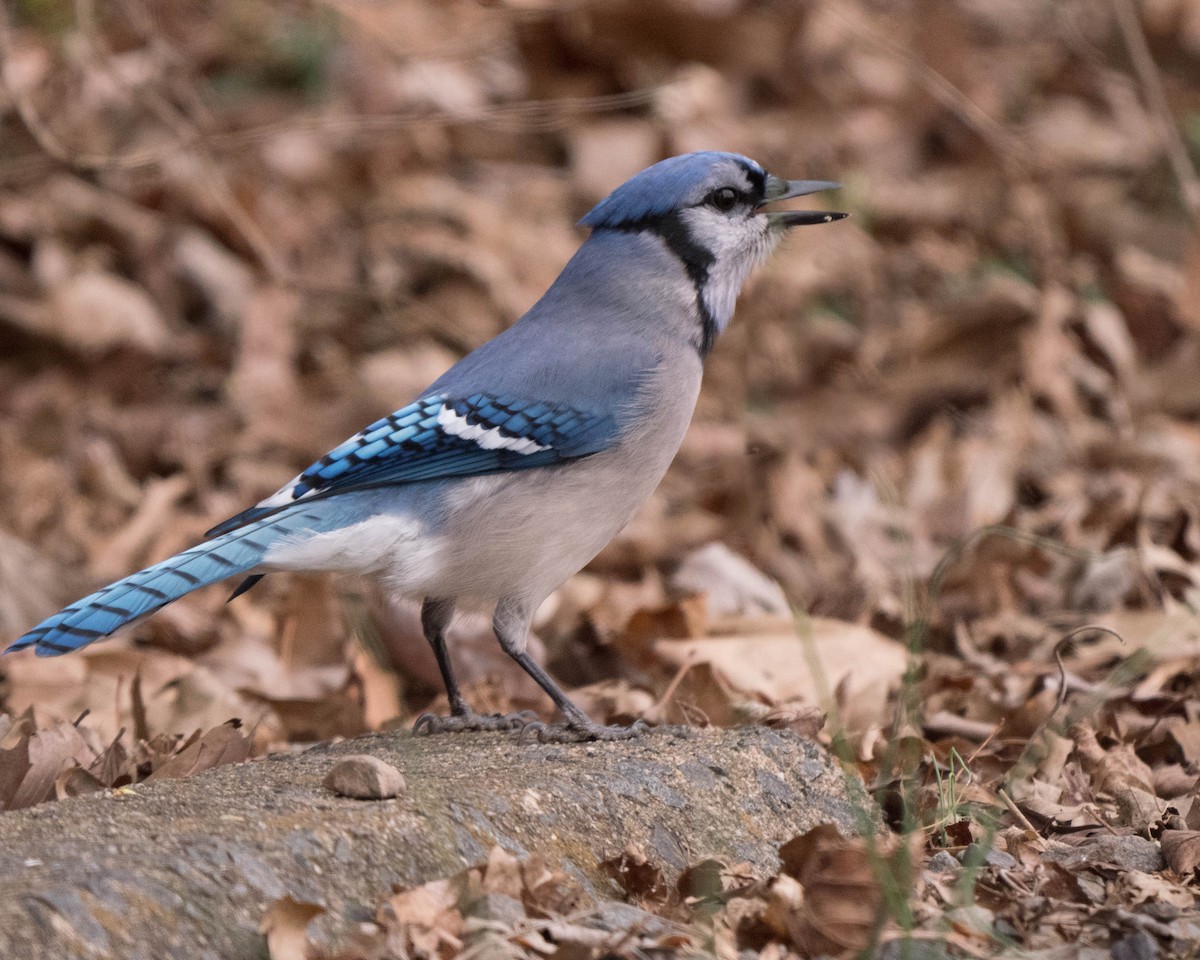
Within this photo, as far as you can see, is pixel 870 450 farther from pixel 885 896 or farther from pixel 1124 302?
pixel 885 896

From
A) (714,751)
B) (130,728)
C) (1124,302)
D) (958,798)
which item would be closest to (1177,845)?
(958,798)

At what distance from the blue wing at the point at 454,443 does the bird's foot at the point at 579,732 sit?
0.58m

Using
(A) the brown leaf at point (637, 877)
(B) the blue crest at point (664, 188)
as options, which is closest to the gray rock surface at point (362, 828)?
(A) the brown leaf at point (637, 877)

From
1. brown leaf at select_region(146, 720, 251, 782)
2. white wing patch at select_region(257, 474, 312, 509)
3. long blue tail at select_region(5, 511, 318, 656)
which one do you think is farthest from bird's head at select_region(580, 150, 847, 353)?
brown leaf at select_region(146, 720, 251, 782)

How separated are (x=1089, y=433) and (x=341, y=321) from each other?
296 cm

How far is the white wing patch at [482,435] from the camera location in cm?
340

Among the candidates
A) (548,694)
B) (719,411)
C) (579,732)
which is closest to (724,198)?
(548,694)

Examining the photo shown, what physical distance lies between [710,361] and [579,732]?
3.57 meters

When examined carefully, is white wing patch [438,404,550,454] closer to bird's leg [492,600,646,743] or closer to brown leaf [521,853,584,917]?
bird's leg [492,600,646,743]

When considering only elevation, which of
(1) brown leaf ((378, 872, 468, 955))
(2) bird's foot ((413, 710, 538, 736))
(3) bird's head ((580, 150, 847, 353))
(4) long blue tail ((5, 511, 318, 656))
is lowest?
(2) bird's foot ((413, 710, 538, 736))

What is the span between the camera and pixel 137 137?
6.92 m

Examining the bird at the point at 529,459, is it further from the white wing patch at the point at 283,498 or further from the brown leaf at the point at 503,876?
the brown leaf at the point at 503,876

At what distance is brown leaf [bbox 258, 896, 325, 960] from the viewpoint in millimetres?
2094

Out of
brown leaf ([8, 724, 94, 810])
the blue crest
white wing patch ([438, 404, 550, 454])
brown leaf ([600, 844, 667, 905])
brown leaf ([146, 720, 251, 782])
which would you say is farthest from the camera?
the blue crest
